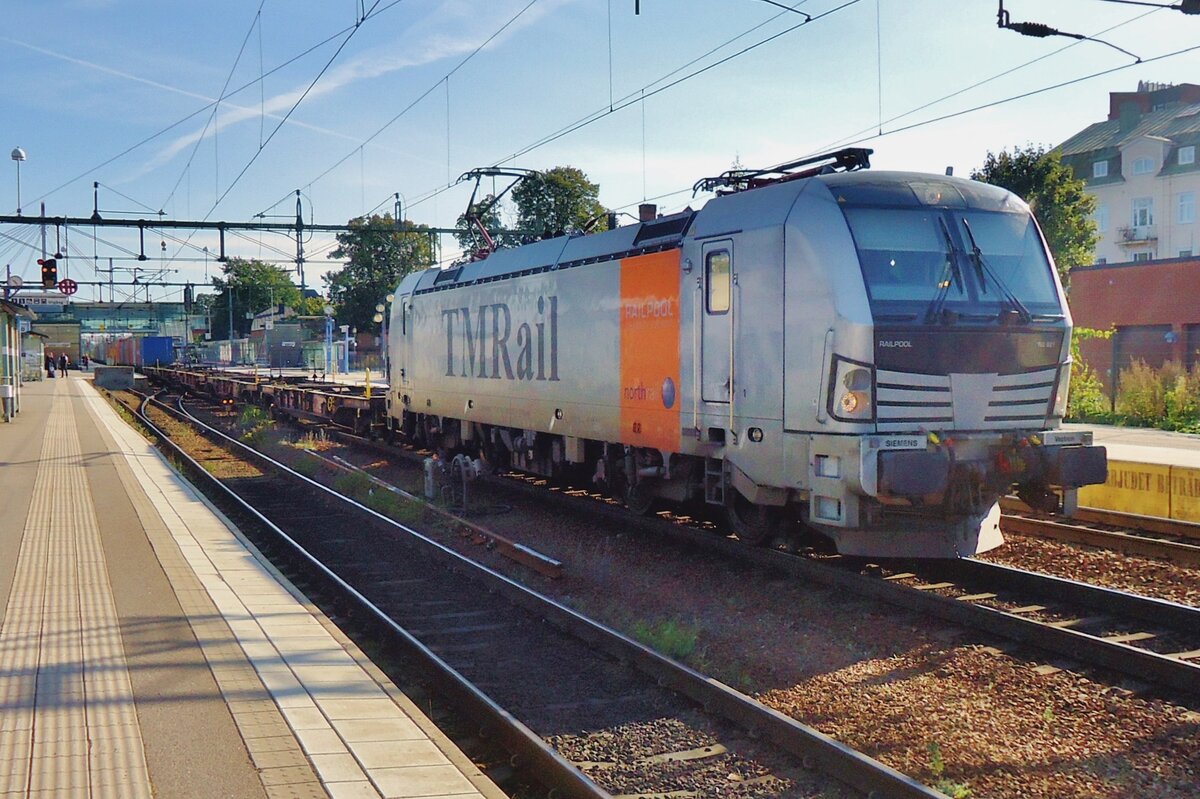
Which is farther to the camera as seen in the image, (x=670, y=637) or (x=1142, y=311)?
(x=1142, y=311)

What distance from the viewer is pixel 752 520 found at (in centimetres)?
1077

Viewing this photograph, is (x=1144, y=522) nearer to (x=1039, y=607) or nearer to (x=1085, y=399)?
(x=1039, y=607)

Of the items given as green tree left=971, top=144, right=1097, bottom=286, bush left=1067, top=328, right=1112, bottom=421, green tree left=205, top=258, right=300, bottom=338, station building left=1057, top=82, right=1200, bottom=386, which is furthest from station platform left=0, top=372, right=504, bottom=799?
green tree left=205, top=258, right=300, bottom=338

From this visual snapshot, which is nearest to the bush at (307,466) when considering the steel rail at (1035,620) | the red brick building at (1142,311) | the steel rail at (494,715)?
the steel rail at (494,715)

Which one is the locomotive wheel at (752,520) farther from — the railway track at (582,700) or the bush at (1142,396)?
the bush at (1142,396)

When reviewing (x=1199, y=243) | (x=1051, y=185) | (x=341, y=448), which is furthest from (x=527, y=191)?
(x=1199, y=243)

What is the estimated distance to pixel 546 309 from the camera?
14.5m

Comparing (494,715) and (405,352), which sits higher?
(405,352)

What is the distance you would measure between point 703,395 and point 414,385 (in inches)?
441

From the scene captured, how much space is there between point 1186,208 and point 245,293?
80.7m

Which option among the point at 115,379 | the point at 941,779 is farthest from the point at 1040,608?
the point at 115,379

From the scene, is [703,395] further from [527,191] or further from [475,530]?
[527,191]

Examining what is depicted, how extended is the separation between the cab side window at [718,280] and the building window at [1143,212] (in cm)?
5233

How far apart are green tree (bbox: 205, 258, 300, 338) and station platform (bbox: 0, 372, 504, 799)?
91852mm
